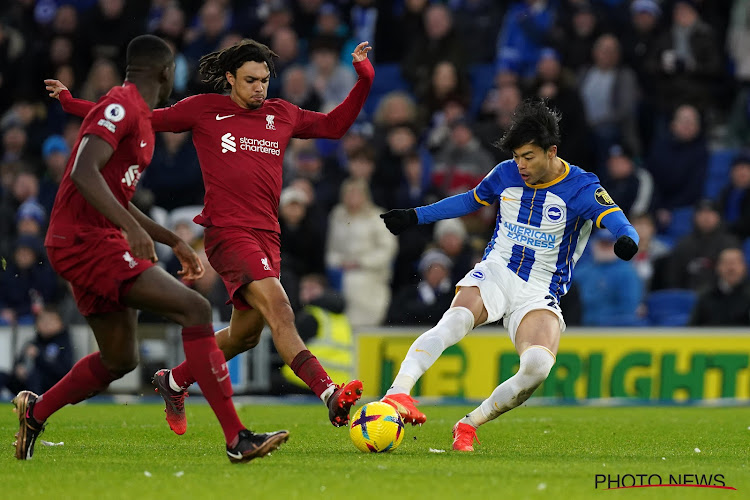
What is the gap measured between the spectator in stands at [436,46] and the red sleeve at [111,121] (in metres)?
10.3

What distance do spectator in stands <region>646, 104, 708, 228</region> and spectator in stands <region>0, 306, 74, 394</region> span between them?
739cm

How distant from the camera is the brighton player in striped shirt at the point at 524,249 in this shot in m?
7.75

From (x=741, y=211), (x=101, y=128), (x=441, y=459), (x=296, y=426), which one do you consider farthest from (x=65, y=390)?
(x=741, y=211)

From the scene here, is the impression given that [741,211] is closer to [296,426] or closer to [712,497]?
[296,426]

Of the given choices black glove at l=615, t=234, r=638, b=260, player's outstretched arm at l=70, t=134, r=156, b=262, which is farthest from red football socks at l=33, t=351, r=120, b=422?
black glove at l=615, t=234, r=638, b=260

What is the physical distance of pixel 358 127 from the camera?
16062 millimetres

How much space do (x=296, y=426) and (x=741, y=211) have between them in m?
7.41

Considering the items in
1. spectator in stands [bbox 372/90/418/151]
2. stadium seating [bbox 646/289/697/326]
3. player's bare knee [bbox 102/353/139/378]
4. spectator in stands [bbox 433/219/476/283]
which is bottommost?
stadium seating [bbox 646/289/697/326]

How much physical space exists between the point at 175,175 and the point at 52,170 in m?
1.70

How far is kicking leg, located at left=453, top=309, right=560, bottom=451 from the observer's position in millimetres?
Result: 7645

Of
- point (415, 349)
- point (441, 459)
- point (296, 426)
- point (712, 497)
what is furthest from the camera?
point (296, 426)

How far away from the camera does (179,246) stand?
22.0 feet

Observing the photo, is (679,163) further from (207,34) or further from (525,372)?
(525,372)

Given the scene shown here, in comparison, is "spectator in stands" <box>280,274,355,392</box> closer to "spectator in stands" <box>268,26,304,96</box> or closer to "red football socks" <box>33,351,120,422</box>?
"spectator in stands" <box>268,26,304,96</box>
